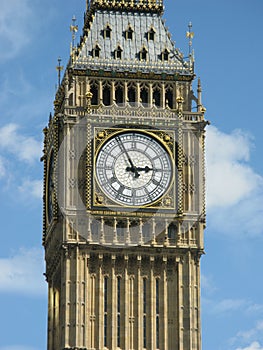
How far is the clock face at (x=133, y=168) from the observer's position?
80062mm

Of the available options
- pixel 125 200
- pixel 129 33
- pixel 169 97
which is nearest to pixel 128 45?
pixel 129 33

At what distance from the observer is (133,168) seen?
264ft

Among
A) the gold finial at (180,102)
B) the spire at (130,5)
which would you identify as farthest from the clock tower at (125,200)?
the spire at (130,5)

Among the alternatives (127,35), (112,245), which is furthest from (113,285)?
(127,35)

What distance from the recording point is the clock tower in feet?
258

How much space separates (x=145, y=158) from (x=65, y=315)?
28.6ft

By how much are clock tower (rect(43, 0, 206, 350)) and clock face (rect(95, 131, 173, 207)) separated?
0.16ft

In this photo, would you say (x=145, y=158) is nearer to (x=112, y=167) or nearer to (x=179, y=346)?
(x=112, y=167)

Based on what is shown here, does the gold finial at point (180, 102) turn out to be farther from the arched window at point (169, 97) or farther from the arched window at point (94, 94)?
the arched window at point (94, 94)

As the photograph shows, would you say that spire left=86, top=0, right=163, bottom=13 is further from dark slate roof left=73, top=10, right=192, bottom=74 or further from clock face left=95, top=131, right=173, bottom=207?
clock face left=95, top=131, right=173, bottom=207

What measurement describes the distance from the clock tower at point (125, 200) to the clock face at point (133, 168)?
5 centimetres

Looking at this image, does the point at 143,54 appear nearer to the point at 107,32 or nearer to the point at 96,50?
the point at 107,32

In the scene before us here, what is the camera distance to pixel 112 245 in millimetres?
79250

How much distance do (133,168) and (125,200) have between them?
165cm
